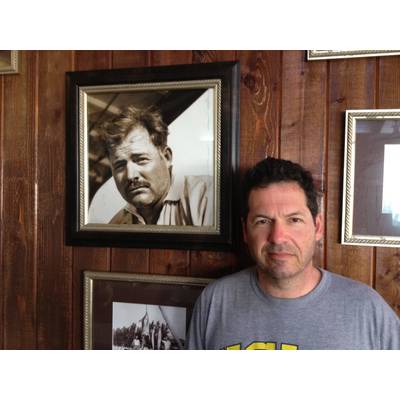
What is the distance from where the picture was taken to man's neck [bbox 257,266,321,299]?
75 centimetres

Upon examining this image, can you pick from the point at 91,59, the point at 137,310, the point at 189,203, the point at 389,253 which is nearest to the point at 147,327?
the point at 137,310

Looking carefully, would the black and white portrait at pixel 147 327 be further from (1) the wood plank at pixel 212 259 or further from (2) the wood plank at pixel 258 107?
(2) the wood plank at pixel 258 107

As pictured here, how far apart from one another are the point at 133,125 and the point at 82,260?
0.38 m

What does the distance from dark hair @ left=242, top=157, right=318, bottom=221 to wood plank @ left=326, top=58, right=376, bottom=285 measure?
77 millimetres

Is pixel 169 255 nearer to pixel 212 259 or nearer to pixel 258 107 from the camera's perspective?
pixel 212 259

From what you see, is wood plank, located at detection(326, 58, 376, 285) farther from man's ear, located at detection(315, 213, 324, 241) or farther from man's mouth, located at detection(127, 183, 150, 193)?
man's mouth, located at detection(127, 183, 150, 193)

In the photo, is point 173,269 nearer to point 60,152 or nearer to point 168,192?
point 168,192

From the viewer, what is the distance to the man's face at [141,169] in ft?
3.00

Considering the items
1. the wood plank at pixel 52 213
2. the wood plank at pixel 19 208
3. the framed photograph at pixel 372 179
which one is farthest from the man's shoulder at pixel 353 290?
the wood plank at pixel 19 208

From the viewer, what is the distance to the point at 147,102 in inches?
36.4

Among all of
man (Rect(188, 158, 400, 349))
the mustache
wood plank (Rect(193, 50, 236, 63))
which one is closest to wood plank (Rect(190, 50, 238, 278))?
wood plank (Rect(193, 50, 236, 63))

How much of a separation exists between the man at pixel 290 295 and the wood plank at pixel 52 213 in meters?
0.43

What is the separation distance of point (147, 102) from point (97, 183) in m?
0.25

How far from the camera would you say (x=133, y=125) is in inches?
36.6
